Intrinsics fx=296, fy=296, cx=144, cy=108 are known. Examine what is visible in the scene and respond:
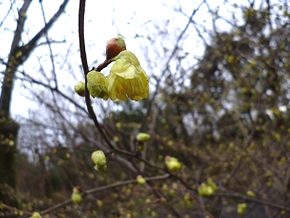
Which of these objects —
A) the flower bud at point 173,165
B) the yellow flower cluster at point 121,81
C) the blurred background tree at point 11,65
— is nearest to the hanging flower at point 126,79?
the yellow flower cluster at point 121,81

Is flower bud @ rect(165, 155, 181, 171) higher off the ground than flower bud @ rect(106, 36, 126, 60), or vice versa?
flower bud @ rect(106, 36, 126, 60)

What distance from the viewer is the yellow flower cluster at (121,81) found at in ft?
3.22

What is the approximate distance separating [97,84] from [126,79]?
10cm

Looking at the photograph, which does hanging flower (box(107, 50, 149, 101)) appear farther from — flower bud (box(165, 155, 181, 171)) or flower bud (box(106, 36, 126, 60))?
flower bud (box(165, 155, 181, 171))

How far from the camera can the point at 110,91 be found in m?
0.99

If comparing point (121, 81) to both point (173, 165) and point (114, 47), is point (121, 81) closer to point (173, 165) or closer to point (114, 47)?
point (114, 47)

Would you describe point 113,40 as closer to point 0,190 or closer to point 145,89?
point 145,89

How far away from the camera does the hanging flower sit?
97 cm

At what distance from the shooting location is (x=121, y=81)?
3.32 ft

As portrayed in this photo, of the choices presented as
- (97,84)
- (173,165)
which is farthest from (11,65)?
(97,84)

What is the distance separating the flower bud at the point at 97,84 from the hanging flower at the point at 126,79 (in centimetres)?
3

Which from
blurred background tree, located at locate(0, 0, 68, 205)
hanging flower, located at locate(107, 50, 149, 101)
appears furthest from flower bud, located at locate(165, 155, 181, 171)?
blurred background tree, located at locate(0, 0, 68, 205)

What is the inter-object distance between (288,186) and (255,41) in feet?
5.92

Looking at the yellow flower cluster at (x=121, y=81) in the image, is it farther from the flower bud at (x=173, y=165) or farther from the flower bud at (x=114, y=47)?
the flower bud at (x=173, y=165)
